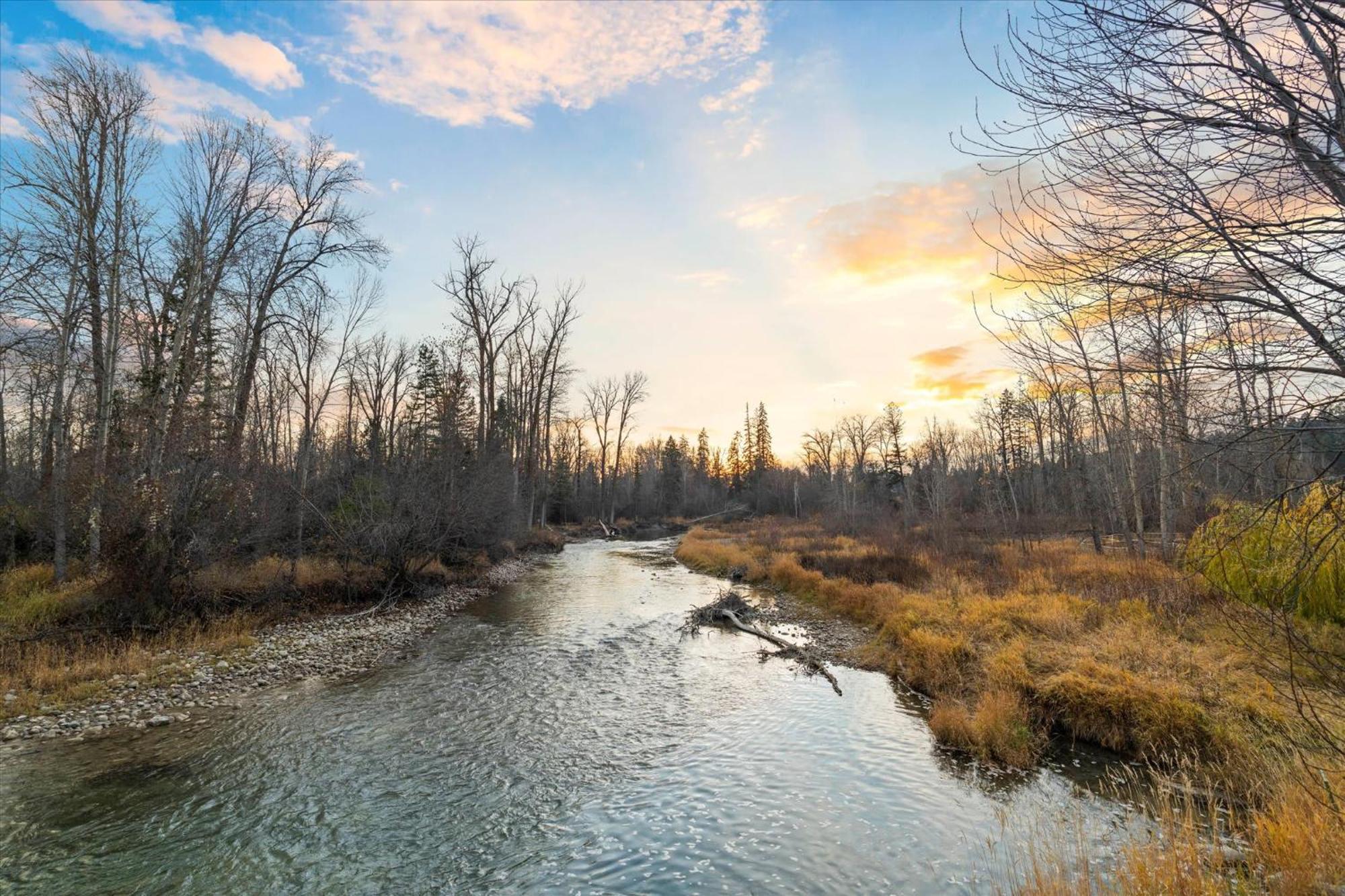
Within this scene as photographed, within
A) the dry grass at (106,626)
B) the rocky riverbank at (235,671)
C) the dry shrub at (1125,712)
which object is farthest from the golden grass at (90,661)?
the dry shrub at (1125,712)

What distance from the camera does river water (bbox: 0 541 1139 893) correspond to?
16.2 ft

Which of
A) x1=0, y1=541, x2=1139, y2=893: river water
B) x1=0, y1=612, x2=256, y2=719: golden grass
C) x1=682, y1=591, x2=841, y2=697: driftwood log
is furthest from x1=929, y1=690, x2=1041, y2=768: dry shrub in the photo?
x1=0, y1=612, x2=256, y2=719: golden grass

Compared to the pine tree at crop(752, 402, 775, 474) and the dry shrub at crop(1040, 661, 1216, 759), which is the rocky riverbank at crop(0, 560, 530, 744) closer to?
the dry shrub at crop(1040, 661, 1216, 759)

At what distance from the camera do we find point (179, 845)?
204 inches

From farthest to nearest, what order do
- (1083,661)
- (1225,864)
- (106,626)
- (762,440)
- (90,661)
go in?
(762,440)
(106,626)
(90,661)
(1083,661)
(1225,864)

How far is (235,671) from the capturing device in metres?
9.76

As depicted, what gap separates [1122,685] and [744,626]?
305 inches

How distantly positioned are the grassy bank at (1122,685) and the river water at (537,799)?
63cm

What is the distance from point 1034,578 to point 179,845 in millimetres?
15548

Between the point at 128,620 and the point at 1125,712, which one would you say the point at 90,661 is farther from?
the point at 1125,712

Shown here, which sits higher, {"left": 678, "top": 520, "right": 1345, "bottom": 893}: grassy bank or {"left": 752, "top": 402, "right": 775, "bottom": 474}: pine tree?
{"left": 752, "top": 402, "right": 775, "bottom": 474}: pine tree

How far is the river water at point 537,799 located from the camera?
16.2ft

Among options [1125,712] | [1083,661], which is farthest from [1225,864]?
[1083,661]

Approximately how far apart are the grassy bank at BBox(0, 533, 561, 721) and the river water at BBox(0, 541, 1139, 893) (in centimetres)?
242
